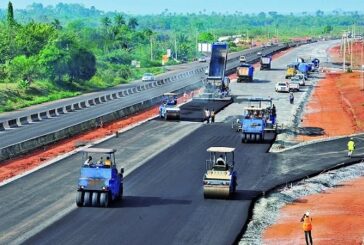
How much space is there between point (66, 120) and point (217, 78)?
78.0 feet

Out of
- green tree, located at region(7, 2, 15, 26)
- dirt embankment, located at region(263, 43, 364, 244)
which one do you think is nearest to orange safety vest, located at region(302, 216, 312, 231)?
dirt embankment, located at region(263, 43, 364, 244)

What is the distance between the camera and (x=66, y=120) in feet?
234

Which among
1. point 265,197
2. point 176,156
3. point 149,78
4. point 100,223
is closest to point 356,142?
point 176,156

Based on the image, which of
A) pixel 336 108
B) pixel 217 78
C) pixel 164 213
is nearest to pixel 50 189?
pixel 164 213

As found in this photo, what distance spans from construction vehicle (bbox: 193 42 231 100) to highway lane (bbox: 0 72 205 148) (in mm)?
9476

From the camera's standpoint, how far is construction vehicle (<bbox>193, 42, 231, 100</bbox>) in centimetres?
8838

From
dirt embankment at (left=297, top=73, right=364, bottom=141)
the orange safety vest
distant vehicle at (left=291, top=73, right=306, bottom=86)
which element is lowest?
dirt embankment at (left=297, top=73, right=364, bottom=141)

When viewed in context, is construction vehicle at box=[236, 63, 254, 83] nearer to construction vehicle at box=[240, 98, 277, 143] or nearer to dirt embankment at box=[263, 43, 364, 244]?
dirt embankment at box=[263, 43, 364, 244]

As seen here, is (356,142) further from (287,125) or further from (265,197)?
(265,197)

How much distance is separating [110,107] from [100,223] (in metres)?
52.6

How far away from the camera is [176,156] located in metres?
50.5

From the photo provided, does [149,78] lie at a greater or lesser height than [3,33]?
lesser

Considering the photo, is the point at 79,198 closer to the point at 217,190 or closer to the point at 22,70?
the point at 217,190

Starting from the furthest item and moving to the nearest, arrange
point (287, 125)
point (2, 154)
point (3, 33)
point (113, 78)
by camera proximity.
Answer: point (113, 78), point (3, 33), point (287, 125), point (2, 154)
